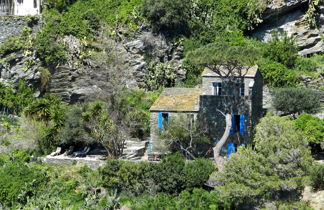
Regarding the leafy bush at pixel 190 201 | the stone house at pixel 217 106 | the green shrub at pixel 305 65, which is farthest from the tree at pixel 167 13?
the leafy bush at pixel 190 201

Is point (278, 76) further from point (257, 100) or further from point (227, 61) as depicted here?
point (227, 61)

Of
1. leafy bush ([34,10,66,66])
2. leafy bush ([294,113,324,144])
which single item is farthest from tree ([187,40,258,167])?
leafy bush ([34,10,66,66])

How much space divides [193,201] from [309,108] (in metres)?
11.6

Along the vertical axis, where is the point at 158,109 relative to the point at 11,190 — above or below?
above

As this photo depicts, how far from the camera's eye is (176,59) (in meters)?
39.6

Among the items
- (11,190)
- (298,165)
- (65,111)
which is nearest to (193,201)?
(298,165)

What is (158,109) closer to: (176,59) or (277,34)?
(176,59)

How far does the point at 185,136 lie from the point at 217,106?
2468mm

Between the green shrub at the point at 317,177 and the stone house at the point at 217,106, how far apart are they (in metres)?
5.25

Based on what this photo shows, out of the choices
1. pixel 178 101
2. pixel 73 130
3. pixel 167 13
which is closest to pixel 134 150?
pixel 73 130

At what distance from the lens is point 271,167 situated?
71.0 ft

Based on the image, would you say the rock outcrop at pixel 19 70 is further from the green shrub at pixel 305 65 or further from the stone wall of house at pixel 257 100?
the green shrub at pixel 305 65

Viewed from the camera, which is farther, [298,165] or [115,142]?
[115,142]

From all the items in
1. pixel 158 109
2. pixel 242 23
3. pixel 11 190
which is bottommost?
pixel 11 190
